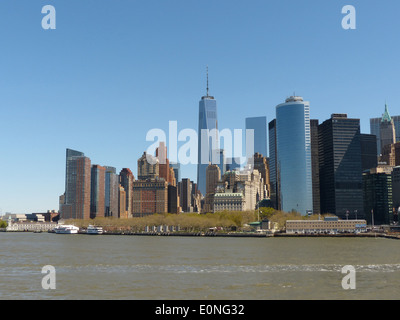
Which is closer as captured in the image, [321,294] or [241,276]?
[321,294]

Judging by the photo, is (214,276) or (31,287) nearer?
(31,287)

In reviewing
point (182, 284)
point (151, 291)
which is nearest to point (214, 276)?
point (182, 284)

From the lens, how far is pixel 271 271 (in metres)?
56.8
